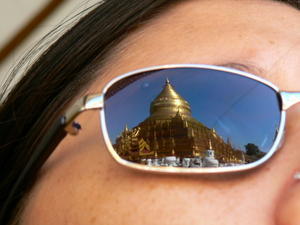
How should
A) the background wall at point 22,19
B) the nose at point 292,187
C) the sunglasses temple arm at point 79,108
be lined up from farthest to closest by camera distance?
the background wall at point 22,19, the sunglasses temple arm at point 79,108, the nose at point 292,187

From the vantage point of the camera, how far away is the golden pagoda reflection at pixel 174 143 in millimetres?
728

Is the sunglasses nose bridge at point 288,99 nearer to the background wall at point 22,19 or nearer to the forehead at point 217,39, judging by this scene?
the forehead at point 217,39

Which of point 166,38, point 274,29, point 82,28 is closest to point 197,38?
point 166,38

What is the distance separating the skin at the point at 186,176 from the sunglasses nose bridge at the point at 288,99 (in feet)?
0.08

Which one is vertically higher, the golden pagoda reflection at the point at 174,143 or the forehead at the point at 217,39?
the forehead at the point at 217,39

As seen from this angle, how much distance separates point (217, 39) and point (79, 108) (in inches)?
12.9

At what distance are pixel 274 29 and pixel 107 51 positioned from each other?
0.38 m

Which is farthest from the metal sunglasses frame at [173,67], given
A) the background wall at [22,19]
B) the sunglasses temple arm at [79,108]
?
the background wall at [22,19]

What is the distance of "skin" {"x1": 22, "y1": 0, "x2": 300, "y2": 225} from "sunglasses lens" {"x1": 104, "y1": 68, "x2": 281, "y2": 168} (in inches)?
1.4

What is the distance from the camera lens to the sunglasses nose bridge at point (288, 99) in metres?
0.79

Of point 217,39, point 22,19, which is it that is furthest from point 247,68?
point 22,19

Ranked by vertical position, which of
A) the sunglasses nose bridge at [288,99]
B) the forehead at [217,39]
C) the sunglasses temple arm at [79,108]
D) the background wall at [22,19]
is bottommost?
the sunglasses nose bridge at [288,99]

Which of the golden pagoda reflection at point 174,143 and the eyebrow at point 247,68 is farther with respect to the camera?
the eyebrow at point 247,68

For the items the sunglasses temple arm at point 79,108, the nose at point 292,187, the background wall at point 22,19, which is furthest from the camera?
the background wall at point 22,19
